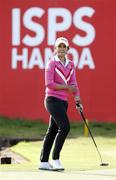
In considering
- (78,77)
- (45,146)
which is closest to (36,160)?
(45,146)

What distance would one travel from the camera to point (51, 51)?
17.1 metres

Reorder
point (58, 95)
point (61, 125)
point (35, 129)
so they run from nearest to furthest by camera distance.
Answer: point (61, 125) < point (58, 95) < point (35, 129)

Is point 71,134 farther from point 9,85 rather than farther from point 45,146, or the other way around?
point 45,146

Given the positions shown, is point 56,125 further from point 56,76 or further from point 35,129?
point 35,129

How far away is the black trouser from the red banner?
8.32 meters

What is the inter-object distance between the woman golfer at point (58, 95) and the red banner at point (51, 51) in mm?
8304

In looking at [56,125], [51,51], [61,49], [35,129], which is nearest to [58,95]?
[56,125]

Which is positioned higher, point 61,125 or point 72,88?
point 72,88

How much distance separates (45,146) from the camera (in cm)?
870

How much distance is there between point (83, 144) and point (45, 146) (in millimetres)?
4746

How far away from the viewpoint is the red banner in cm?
1700

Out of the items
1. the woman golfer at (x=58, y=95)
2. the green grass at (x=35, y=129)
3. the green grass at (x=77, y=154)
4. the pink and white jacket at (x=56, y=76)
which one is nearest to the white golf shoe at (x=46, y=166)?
the woman golfer at (x=58, y=95)

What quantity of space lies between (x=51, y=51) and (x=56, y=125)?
28.1ft

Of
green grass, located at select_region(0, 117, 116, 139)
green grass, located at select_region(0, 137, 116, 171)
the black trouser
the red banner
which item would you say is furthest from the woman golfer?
the red banner
